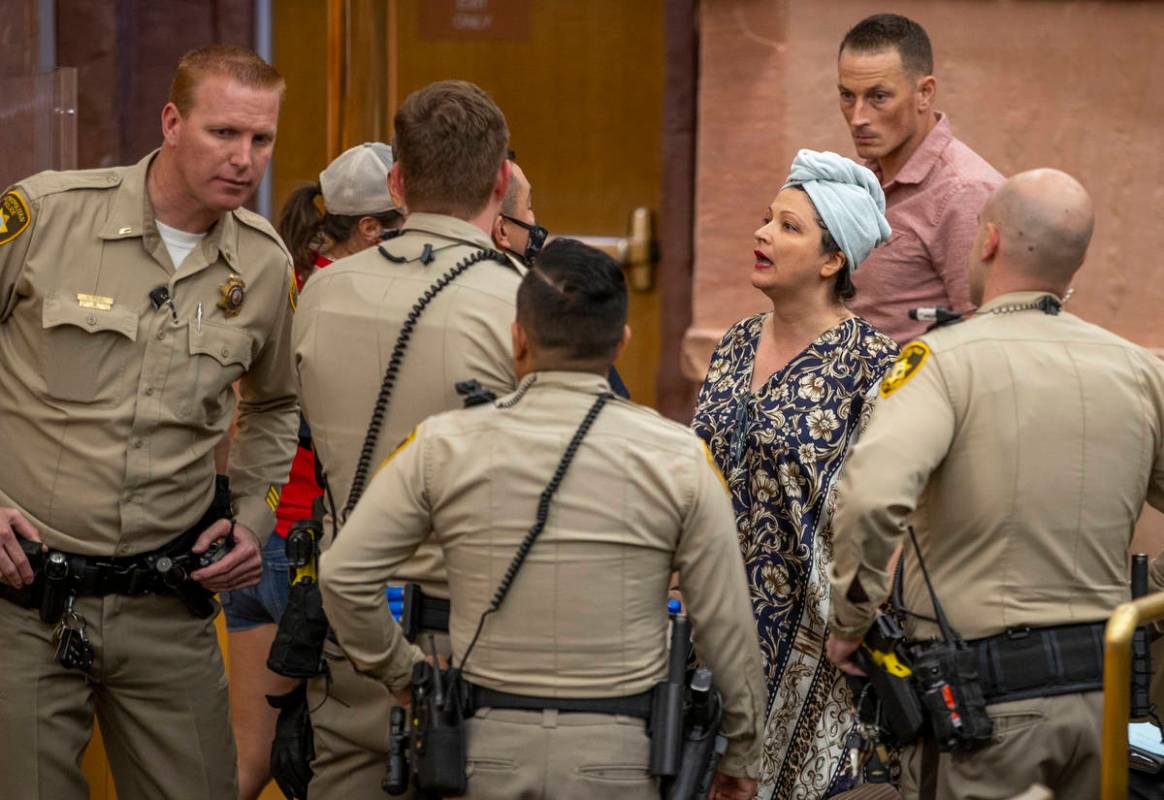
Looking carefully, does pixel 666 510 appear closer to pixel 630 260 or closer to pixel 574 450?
pixel 574 450

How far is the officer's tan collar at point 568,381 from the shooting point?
314 cm

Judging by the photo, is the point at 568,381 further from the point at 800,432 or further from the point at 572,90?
the point at 572,90

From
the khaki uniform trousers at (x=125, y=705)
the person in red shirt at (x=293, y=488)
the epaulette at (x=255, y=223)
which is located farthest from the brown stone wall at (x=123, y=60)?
the khaki uniform trousers at (x=125, y=705)

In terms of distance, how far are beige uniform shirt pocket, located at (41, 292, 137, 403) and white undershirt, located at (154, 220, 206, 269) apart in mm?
185

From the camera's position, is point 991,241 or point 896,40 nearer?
point 991,241

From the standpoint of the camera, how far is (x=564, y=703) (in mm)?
3080

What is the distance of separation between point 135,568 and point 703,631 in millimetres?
1320

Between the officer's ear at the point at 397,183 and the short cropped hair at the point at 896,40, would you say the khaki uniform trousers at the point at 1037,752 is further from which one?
the short cropped hair at the point at 896,40

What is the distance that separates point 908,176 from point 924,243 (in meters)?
0.21

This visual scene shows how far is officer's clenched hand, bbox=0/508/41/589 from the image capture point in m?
3.69

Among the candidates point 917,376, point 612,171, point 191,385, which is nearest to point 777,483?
point 917,376

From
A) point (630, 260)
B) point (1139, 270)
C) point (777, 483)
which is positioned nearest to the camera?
point (777, 483)

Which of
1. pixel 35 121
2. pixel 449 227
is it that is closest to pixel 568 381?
pixel 449 227

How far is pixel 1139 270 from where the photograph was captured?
6.06 m
